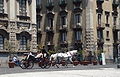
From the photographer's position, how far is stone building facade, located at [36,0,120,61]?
64.2m

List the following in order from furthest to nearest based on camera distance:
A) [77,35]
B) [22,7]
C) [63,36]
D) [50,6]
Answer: [50,6] → [63,36] → [77,35] → [22,7]

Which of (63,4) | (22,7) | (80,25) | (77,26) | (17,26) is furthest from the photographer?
(63,4)

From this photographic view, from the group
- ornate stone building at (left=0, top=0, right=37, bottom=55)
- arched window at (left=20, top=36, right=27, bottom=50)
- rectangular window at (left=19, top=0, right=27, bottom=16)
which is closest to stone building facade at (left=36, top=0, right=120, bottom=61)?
ornate stone building at (left=0, top=0, right=37, bottom=55)

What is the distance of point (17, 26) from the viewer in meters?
49.8

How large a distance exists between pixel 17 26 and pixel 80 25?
17529mm

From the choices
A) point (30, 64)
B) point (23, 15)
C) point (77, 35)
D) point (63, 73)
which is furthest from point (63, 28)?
point (63, 73)

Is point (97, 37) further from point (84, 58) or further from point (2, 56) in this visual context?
point (2, 56)

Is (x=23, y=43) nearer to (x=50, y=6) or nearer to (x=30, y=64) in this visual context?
(x=30, y=64)

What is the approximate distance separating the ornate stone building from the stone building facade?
47.5 feet

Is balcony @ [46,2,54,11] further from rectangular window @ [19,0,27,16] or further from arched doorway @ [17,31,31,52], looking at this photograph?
arched doorway @ [17,31,31,52]

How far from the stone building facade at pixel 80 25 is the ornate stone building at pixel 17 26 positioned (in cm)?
1448

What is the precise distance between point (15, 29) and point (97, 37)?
2039cm

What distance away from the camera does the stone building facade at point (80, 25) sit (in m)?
64.2

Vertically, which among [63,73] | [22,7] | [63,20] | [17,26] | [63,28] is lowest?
[63,73]
